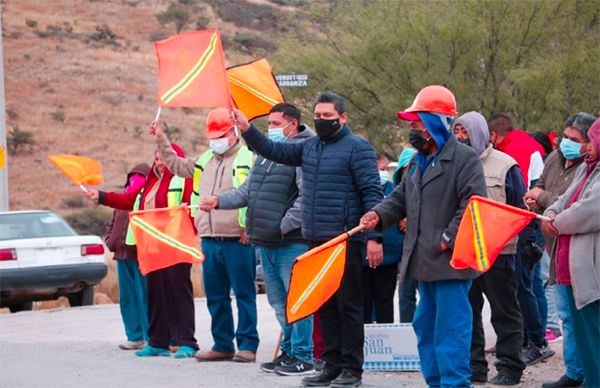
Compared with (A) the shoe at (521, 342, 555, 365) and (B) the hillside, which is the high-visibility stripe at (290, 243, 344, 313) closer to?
(A) the shoe at (521, 342, 555, 365)

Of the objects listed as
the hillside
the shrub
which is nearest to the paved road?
the shrub

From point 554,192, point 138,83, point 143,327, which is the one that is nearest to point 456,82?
point 143,327

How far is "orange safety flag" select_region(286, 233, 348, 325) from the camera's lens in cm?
938

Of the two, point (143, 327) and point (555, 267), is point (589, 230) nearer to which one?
point (555, 267)

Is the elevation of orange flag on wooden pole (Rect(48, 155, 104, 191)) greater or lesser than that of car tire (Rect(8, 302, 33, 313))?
greater

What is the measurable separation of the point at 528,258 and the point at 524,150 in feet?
4.79

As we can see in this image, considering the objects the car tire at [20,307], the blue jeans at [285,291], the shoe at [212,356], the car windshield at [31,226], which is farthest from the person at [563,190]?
the car tire at [20,307]

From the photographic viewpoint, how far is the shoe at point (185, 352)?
11.9m

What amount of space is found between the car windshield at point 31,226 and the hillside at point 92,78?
3444cm

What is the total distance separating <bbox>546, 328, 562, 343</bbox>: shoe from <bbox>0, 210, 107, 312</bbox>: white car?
866 cm

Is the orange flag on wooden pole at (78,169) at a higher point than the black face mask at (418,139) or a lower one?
lower

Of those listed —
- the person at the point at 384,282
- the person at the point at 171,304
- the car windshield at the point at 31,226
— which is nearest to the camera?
the person at the point at 384,282

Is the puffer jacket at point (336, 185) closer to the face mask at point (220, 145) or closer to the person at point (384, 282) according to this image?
the person at point (384, 282)

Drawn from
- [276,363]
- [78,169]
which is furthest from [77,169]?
[276,363]
